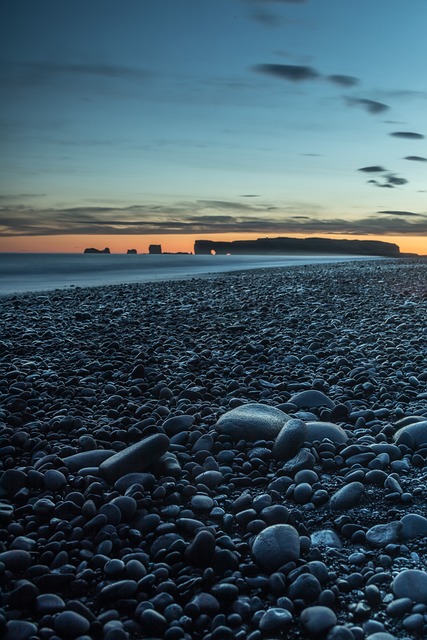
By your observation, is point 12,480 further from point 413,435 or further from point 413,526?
point 413,435

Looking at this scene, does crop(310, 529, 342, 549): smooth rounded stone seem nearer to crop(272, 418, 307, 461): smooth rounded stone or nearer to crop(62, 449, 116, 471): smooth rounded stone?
crop(272, 418, 307, 461): smooth rounded stone

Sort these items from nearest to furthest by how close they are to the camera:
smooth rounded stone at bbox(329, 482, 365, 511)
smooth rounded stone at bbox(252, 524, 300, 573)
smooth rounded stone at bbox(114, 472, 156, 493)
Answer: smooth rounded stone at bbox(252, 524, 300, 573), smooth rounded stone at bbox(329, 482, 365, 511), smooth rounded stone at bbox(114, 472, 156, 493)

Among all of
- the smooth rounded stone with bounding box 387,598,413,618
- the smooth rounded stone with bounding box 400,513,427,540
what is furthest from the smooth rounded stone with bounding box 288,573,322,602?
the smooth rounded stone with bounding box 400,513,427,540

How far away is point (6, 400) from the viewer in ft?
16.5

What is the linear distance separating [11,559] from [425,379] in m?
4.26

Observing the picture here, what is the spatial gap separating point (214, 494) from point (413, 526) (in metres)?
1.11

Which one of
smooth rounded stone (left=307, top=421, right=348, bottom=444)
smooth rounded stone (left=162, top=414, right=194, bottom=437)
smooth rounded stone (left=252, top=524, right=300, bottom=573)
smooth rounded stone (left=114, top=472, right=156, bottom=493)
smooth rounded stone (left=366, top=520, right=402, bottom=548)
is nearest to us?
smooth rounded stone (left=252, top=524, right=300, bottom=573)

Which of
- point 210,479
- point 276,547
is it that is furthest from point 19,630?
point 210,479

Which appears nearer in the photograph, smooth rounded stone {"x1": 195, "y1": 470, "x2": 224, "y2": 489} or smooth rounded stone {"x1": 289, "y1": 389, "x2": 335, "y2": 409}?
smooth rounded stone {"x1": 195, "y1": 470, "x2": 224, "y2": 489}

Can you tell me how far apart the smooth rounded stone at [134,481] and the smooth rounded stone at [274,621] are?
126cm

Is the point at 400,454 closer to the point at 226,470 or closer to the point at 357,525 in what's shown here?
the point at 357,525

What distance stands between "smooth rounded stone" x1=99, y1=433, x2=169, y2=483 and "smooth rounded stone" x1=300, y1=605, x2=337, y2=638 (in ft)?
5.14

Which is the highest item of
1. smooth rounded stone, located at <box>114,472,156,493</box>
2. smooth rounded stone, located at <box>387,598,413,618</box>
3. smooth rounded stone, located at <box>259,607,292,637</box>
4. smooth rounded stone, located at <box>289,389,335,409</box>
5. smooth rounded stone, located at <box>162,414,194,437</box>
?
smooth rounded stone, located at <box>289,389,335,409</box>

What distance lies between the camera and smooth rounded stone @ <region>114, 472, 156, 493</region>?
3338 millimetres
